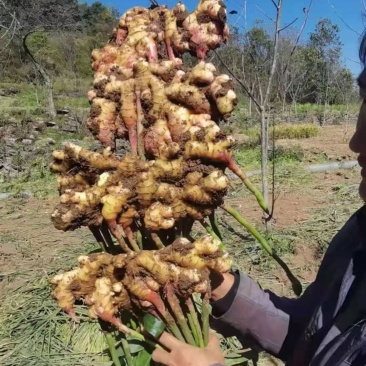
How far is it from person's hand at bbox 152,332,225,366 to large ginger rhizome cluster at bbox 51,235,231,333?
46 mm

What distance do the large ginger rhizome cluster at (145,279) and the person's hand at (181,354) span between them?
0.15ft

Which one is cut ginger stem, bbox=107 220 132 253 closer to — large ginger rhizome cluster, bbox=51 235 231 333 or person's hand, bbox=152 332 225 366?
large ginger rhizome cluster, bbox=51 235 231 333

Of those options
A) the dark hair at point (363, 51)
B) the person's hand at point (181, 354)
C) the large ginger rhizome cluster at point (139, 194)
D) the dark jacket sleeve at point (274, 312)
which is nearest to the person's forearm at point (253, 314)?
the dark jacket sleeve at point (274, 312)

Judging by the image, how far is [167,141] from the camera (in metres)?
0.84

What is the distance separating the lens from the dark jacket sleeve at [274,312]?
1186 mm

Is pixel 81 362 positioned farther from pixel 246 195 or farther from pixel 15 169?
pixel 15 169

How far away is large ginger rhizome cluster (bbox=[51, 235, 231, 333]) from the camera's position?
81 cm

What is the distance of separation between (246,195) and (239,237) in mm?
1685

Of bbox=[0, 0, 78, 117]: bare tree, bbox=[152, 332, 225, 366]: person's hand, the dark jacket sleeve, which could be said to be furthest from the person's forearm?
bbox=[0, 0, 78, 117]: bare tree

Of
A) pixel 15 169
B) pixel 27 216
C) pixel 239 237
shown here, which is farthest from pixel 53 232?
pixel 15 169

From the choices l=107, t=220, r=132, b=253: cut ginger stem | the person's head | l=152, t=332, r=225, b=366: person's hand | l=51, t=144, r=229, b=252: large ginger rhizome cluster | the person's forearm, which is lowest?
the person's forearm

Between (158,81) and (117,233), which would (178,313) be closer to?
(117,233)

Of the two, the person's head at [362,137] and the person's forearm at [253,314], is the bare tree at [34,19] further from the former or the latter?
the person's head at [362,137]

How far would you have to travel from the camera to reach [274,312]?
126 cm
